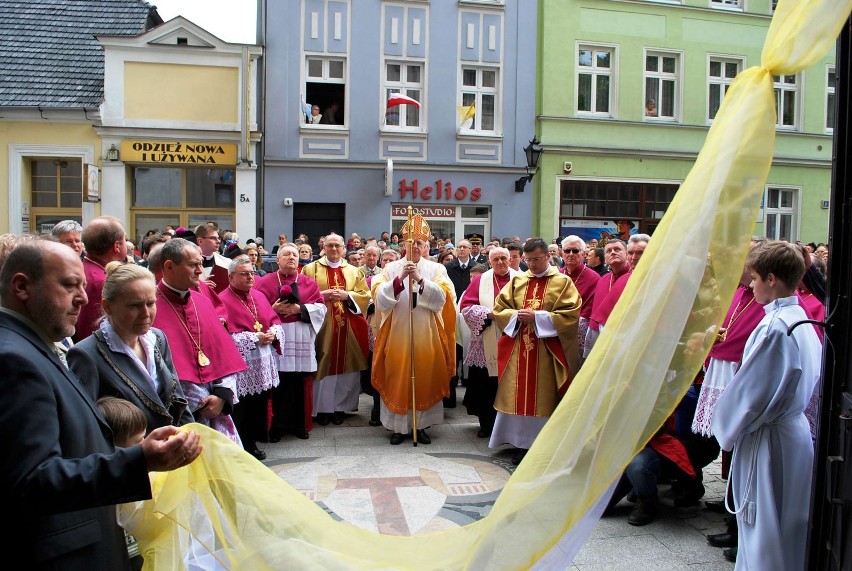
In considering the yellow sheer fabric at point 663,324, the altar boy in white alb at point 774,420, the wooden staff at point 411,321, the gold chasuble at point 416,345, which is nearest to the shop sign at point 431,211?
the gold chasuble at point 416,345

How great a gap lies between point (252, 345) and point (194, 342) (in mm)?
1665

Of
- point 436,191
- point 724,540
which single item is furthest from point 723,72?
point 724,540

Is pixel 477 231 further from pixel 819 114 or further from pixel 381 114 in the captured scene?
pixel 819 114

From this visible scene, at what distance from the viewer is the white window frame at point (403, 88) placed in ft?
53.3

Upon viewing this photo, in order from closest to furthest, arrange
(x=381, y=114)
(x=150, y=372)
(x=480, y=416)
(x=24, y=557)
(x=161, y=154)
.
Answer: (x=24, y=557)
(x=150, y=372)
(x=480, y=416)
(x=161, y=154)
(x=381, y=114)

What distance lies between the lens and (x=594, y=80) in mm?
17219

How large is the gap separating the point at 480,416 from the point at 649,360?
5.15 metres

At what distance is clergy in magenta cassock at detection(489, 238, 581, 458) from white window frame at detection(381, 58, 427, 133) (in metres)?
10.7

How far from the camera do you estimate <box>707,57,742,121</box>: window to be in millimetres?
17953

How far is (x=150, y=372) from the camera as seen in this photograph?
9.86ft

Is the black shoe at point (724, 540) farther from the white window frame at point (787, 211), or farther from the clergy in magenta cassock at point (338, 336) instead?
the white window frame at point (787, 211)

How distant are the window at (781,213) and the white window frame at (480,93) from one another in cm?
759

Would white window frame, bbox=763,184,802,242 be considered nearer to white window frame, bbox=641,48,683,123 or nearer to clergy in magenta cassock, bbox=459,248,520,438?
white window frame, bbox=641,48,683,123

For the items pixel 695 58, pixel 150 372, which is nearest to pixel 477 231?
pixel 695 58
